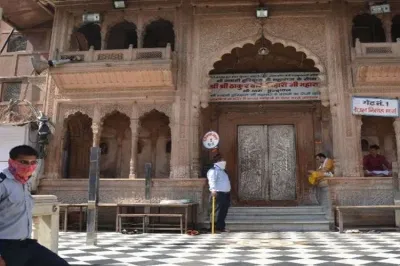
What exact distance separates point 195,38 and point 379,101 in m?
4.91

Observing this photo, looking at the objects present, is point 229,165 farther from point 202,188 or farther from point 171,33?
point 171,33

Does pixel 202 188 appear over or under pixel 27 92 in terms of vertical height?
under

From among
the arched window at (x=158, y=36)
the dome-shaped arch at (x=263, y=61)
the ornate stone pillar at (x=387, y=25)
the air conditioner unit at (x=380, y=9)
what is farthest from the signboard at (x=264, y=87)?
the air conditioner unit at (x=380, y=9)

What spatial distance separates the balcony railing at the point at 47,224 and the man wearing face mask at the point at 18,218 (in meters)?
1.53

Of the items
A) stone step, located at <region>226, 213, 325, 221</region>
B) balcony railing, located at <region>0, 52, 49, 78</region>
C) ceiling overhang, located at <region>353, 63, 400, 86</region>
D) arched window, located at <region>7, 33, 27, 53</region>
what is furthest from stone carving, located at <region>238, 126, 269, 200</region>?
arched window, located at <region>7, 33, 27, 53</region>

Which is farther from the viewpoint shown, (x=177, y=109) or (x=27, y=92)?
(x=27, y=92)

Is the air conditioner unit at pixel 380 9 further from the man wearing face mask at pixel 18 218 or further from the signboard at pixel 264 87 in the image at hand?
the man wearing face mask at pixel 18 218

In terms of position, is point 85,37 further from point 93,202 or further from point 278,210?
point 278,210

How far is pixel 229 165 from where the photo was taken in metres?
12.0

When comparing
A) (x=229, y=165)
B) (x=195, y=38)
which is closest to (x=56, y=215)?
(x=195, y=38)

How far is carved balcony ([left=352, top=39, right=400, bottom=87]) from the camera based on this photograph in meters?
9.51

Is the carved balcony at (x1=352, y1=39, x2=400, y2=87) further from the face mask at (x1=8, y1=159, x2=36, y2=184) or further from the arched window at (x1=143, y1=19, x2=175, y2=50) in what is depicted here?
the face mask at (x1=8, y1=159, x2=36, y2=184)

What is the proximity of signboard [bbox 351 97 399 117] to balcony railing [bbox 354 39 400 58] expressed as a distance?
3.58ft

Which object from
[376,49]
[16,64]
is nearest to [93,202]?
[16,64]
